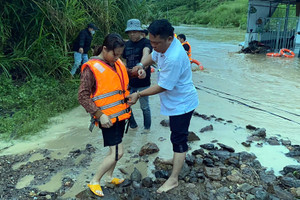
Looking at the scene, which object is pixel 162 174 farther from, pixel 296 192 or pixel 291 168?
pixel 291 168

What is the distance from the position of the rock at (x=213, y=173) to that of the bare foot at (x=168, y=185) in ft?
1.42

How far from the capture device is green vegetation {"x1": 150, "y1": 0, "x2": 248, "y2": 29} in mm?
36938

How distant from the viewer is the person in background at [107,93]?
97.5 inches

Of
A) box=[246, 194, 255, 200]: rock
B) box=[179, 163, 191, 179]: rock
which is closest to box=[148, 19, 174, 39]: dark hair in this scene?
box=[179, 163, 191, 179]: rock

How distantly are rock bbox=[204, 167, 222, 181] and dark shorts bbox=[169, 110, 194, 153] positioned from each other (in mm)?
538

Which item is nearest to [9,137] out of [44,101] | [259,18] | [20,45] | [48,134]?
[48,134]

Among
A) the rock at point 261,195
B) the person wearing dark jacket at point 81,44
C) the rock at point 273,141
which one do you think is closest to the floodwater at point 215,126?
the rock at point 273,141

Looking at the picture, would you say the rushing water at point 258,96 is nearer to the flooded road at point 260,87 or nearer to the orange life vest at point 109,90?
the flooded road at point 260,87

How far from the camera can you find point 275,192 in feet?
9.07

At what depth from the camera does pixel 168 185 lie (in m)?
2.89

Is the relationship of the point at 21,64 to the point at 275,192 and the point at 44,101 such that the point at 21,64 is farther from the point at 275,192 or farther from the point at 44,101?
the point at 275,192

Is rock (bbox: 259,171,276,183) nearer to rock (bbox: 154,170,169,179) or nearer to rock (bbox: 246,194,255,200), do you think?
rock (bbox: 246,194,255,200)

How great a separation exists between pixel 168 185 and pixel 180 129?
2.08 feet

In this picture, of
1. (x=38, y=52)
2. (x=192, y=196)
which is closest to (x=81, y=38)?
(x=38, y=52)
